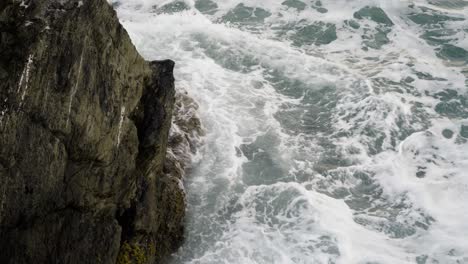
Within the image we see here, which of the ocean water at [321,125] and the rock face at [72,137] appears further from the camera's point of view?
the ocean water at [321,125]

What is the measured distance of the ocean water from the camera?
14477 mm

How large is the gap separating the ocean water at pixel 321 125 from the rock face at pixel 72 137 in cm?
319

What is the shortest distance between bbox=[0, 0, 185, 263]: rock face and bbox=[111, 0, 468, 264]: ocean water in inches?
126

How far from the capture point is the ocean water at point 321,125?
570 inches

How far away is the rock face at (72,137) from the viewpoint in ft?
29.1

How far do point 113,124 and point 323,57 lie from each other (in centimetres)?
1499

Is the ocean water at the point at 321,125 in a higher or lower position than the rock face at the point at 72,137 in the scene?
lower

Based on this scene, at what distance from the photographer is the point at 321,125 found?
Answer: 63.7 ft

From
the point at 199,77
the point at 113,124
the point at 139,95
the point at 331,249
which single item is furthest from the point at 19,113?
the point at 199,77

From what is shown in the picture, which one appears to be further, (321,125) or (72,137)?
(321,125)

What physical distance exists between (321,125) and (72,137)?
11.5 meters

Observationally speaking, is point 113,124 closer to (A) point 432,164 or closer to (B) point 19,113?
(B) point 19,113

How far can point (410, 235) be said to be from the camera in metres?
14.6

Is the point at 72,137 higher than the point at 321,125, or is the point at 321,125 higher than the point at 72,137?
the point at 72,137
